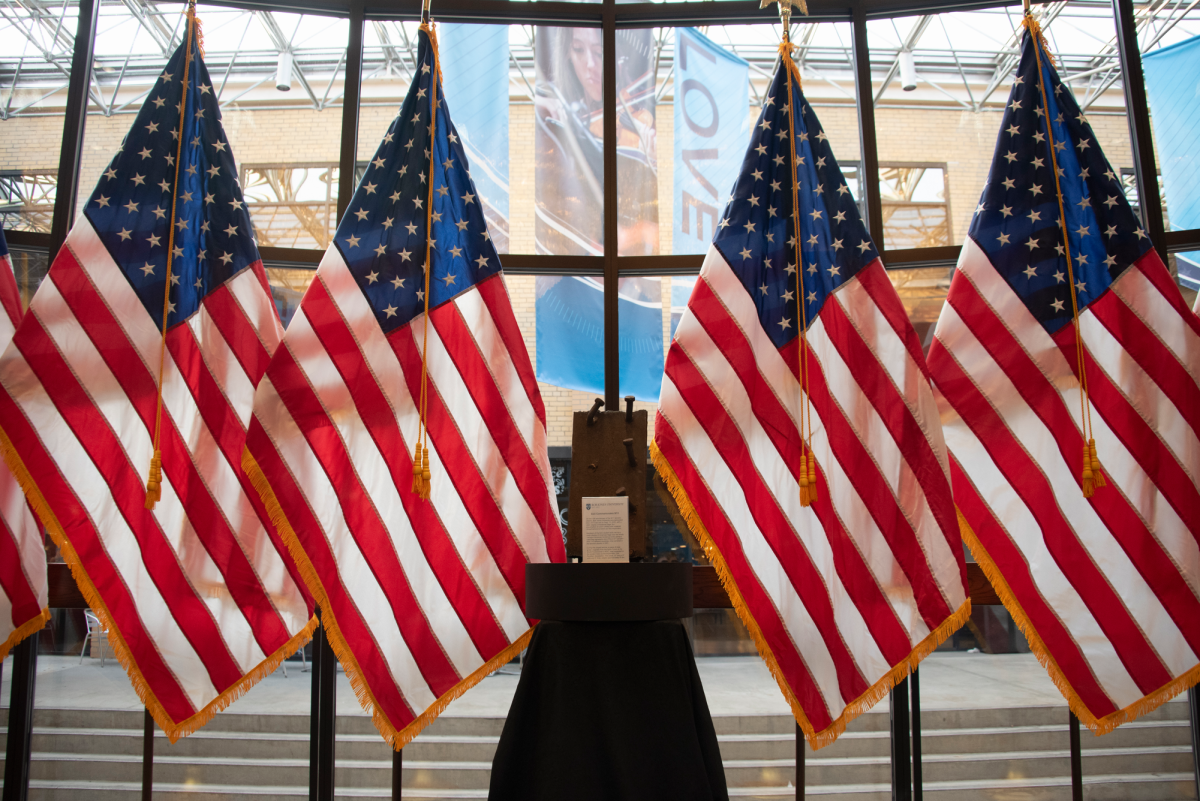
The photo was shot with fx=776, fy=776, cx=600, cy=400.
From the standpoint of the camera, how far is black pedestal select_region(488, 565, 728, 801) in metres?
2.17

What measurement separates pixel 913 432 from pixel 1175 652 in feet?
3.55

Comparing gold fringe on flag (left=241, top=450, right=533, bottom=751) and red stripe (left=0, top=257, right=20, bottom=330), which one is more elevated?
red stripe (left=0, top=257, right=20, bottom=330)

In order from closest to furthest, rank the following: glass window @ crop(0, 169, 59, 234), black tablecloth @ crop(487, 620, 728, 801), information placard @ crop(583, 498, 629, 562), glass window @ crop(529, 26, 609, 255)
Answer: black tablecloth @ crop(487, 620, 728, 801) → information placard @ crop(583, 498, 629, 562) → glass window @ crop(0, 169, 59, 234) → glass window @ crop(529, 26, 609, 255)

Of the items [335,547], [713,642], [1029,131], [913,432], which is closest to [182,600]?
[335,547]

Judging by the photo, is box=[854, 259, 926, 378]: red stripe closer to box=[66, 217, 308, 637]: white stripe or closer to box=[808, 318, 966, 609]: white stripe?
box=[808, 318, 966, 609]: white stripe

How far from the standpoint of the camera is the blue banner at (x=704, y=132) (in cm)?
336

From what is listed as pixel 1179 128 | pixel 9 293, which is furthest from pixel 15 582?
pixel 1179 128

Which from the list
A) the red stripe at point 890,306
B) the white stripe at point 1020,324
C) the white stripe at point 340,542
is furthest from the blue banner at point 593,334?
the white stripe at point 1020,324

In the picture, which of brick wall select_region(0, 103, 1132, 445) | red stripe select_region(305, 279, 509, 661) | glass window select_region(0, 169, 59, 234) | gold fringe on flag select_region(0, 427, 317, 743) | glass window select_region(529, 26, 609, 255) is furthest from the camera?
glass window select_region(529, 26, 609, 255)

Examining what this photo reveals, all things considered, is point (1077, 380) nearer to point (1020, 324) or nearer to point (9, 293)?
point (1020, 324)

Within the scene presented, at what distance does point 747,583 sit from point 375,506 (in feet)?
4.23

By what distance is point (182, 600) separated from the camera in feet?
8.45

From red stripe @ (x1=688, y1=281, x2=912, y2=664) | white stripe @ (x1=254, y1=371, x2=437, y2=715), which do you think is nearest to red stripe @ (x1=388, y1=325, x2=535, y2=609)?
white stripe @ (x1=254, y1=371, x2=437, y2=715)

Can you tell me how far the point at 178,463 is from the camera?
2660mm
